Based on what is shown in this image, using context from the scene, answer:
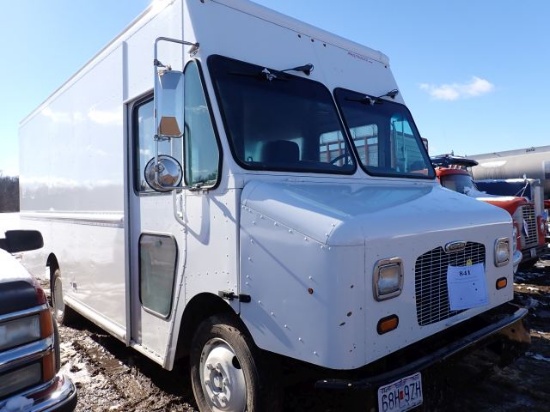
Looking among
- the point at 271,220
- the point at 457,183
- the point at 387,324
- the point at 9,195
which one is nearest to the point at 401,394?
the point at 387,324

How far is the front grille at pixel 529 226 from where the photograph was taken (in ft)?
27.1

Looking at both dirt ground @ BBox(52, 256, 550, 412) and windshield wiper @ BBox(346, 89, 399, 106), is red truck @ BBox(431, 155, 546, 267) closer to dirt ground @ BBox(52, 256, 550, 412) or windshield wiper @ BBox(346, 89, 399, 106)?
dirt ground @ BBox(52, 256, 550, 412)

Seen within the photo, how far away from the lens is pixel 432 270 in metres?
2.65

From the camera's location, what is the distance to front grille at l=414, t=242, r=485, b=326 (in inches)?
102

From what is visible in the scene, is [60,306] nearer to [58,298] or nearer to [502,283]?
[58,298]

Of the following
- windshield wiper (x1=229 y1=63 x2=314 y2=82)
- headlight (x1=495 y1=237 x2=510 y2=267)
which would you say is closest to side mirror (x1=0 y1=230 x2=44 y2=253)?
windshield wiper (x1=229 y1=63 x2=314 y2=82)

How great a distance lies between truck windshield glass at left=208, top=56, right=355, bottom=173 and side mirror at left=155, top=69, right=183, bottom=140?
268 mm

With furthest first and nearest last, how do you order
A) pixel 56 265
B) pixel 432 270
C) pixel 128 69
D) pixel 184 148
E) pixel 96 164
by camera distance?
1. pixel 56 265
2. pixel 96 164
3. pixel 128 69
4. pixel 184 148
5. pixel 432 270

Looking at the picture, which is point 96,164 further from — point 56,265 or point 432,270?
point 432,270

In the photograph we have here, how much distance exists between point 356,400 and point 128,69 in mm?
3279

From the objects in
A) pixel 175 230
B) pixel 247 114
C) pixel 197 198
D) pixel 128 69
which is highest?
pixel 128 69

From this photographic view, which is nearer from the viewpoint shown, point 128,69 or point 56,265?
point 128,69

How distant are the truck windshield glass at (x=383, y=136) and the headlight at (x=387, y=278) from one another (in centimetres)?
131

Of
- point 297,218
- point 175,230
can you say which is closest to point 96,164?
point 175,230
